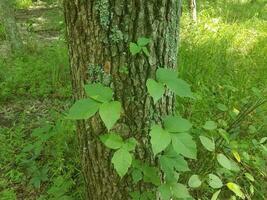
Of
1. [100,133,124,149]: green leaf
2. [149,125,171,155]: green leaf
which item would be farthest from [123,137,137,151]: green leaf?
[149,125,171,155]: green leaf

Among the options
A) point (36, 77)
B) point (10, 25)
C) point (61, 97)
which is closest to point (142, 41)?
point (61, 97)

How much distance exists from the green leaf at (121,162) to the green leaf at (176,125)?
0.21 meters

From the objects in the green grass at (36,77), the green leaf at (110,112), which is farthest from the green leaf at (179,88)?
the green grass at (36,77)

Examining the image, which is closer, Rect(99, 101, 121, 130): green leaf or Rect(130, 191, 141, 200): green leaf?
Rect(99, 101, 121, 130): green leaf

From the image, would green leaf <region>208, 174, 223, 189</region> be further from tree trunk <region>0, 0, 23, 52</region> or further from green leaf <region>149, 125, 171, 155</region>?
tree trunk <region>0, 0, 23, 52</region>

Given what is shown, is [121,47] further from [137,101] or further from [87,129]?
[87,129]

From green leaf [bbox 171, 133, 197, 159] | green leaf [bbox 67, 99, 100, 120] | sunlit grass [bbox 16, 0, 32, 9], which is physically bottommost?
sunlit grass [bbox 16, 0, 32, 9]

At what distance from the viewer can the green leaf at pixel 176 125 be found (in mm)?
1486

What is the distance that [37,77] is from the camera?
421cm

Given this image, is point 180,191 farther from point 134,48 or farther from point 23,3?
point 23,3

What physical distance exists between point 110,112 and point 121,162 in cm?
21

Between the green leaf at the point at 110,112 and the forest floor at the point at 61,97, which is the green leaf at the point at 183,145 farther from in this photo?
the forest floor at the point at 61,97

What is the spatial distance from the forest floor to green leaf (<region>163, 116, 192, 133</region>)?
921mm

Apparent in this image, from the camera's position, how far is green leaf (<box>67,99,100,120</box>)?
1.41 meters
